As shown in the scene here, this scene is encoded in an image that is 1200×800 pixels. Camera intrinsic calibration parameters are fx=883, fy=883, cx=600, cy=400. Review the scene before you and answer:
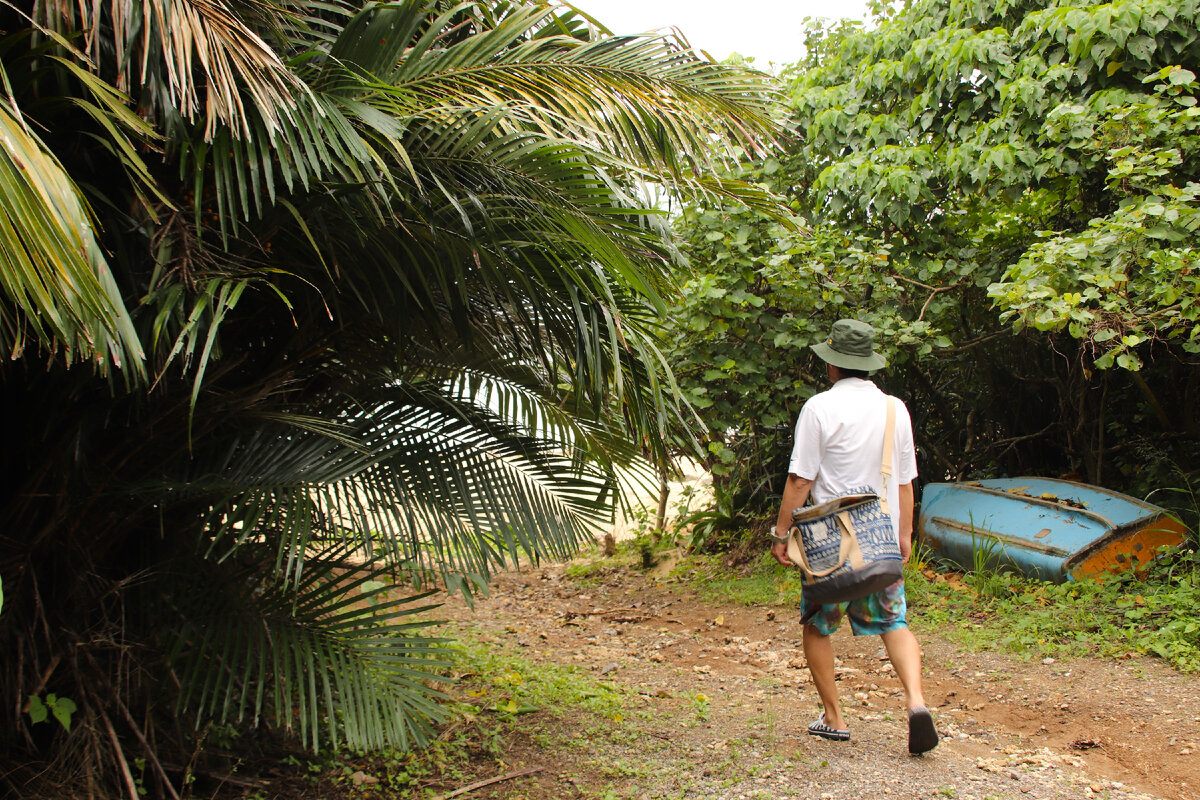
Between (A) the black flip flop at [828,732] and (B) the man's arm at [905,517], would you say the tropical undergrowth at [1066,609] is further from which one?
(B) the man's arm at [905,517]

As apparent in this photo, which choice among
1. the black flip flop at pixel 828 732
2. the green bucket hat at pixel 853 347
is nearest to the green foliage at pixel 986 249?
the green bucket hat at pixel 853 347

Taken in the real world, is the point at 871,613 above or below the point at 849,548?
below

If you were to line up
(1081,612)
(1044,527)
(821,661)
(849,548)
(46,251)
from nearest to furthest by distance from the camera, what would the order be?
(46,251) < (849,548) < (821,661) < (1081,612) < (1044,527)

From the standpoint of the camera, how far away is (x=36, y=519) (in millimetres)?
3004

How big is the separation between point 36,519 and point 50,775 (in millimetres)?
844

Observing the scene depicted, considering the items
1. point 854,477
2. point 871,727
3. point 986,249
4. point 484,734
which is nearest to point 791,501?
point 854,477

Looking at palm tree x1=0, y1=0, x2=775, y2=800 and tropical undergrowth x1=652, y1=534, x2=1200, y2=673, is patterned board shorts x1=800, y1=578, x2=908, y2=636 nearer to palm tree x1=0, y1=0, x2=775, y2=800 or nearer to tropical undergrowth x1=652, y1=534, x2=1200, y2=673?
palm tree x1=0, y1=0, x2=775, y2=800

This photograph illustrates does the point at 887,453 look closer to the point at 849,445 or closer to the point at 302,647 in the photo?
the point at 849,445

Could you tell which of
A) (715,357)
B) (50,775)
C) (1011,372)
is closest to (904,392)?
(1011,372)

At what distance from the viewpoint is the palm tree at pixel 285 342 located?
8.23 feet

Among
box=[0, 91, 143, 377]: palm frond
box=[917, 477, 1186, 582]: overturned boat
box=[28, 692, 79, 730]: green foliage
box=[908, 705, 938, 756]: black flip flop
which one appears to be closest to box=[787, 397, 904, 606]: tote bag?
box=[908, 705, 938, 756]: black flip flop

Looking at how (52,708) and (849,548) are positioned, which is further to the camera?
(849,548)

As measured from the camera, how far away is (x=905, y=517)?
3.44 metres

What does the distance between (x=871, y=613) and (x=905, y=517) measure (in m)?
0.39
